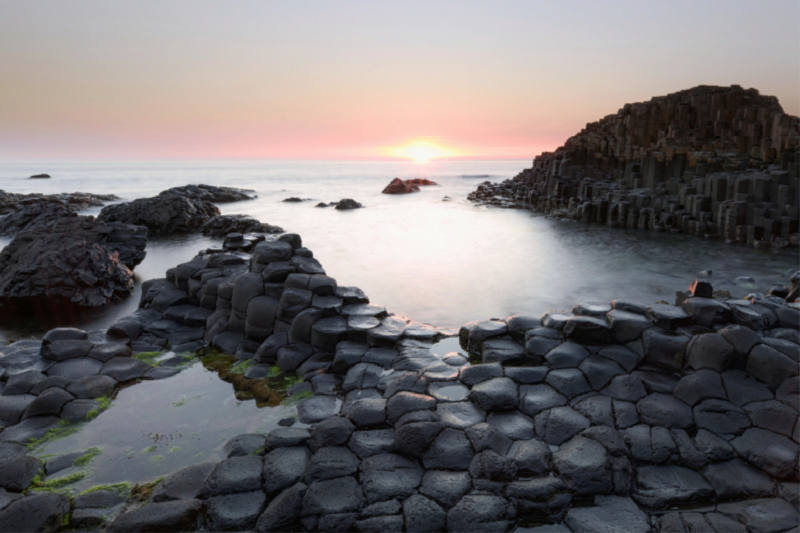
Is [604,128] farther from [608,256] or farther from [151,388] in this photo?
[151,388]

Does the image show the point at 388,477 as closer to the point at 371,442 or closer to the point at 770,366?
the point at 371,442

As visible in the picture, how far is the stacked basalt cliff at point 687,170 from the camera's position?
1622cm

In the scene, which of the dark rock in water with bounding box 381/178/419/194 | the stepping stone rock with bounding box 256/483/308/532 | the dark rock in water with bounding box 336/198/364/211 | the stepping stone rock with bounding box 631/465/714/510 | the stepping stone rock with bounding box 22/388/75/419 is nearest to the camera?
the stepping stone rock with bounding box 256/483/308/532

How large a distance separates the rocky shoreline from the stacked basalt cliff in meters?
12.4

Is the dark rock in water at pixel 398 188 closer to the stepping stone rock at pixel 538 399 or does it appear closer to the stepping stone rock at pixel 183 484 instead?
the stepping stone rock at pixel 538 399

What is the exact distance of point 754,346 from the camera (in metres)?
4.95

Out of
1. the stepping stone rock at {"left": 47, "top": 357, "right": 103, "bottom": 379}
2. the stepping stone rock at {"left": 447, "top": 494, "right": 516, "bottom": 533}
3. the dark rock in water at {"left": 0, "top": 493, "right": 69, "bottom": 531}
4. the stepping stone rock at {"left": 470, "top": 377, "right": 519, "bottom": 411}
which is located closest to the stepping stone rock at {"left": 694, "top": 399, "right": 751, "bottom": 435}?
the stepping stone rock at {"left": 470, "top": 377, "right": 519, "bottom": 411}

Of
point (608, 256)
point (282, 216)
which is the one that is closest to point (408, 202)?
point (282, 216)

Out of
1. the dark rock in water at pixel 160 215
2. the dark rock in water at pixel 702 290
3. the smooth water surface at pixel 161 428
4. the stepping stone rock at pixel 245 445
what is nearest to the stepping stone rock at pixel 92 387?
the smooth water surface at pixel 161 428

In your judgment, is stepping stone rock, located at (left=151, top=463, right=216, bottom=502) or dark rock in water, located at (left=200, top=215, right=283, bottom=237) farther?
dark rock in water, located at (left=200, top=215, right=283, bottom=237)

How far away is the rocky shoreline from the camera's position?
3645mm

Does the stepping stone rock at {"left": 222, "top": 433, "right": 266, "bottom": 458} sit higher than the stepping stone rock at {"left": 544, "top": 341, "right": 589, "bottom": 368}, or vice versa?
the stepping stone rock at {"left": 544, "top": 341, "right": 589, "bottom": 368}

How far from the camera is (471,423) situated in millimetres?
4574

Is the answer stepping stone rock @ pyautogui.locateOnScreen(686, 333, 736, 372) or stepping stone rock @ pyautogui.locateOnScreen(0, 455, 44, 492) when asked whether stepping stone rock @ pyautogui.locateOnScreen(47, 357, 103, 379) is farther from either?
stepping stone rock @ pyautogui.locateOnScreen(686, 333, 736, 372)
